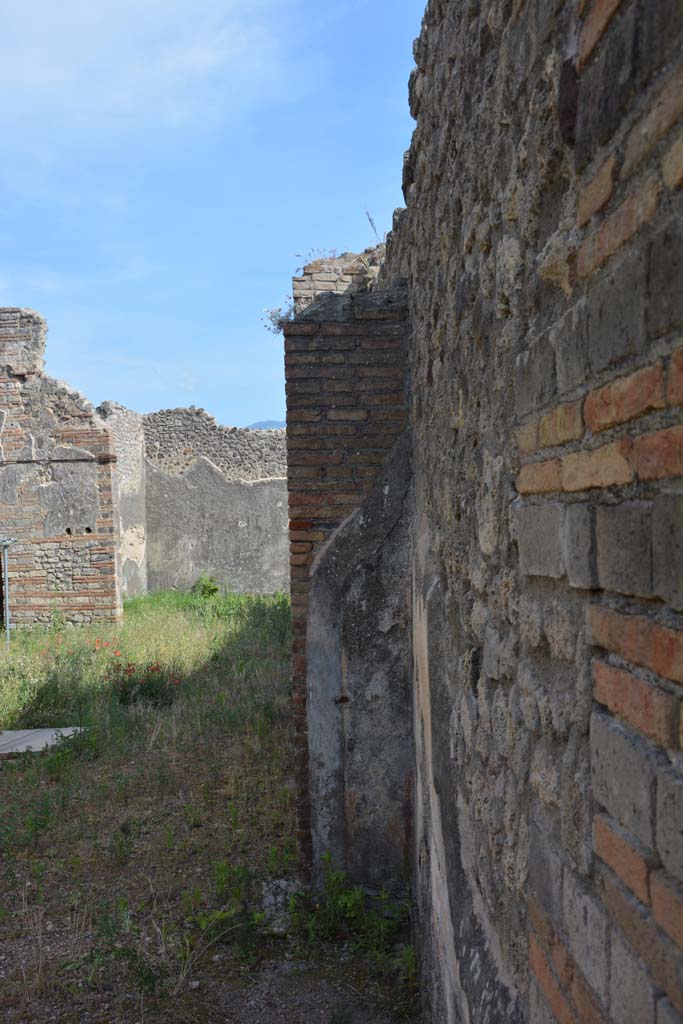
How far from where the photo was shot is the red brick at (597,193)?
1079mm

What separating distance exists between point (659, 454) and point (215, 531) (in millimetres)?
14497

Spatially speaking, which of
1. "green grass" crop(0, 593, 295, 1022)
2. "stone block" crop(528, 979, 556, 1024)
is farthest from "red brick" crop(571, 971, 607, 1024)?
"green grass" crop(0, 593, 295, 1022)

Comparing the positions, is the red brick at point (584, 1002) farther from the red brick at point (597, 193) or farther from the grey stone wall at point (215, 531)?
the grey stone wall at point (215, 531)

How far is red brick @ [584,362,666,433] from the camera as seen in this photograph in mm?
937

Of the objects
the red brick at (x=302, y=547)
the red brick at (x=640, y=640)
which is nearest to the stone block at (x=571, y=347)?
the red brick at (x=640, y=640)

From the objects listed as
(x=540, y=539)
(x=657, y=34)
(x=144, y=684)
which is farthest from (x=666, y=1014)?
(x=144, y=684)

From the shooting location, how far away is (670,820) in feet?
2.98

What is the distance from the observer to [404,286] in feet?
13.4

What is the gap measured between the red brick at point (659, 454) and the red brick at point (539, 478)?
0.31 meters

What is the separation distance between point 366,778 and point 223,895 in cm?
94

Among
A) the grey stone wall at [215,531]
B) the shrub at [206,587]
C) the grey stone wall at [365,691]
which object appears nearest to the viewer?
the grey stone wall at [365,691]

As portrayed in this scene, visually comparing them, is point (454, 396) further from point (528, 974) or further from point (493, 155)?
point (528, 974)

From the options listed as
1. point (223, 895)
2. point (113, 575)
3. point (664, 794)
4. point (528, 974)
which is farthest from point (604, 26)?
point (113, 575)

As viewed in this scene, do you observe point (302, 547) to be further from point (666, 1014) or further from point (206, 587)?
point (206, 587)
